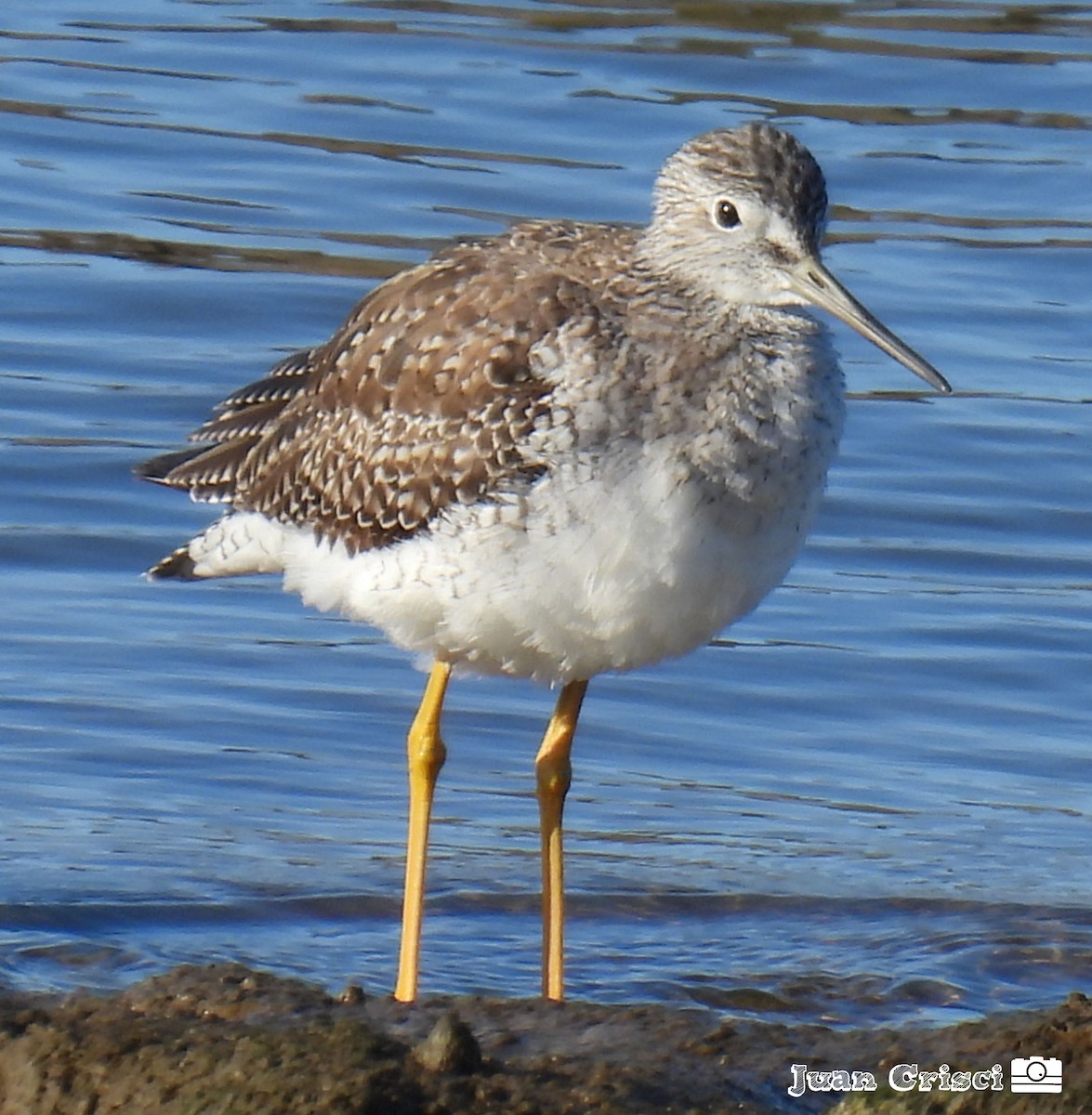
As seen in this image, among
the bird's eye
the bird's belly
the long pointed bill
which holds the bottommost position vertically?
the bird's belly

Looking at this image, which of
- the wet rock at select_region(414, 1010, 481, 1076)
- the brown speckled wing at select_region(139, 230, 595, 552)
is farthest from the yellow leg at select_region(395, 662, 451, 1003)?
the wet rock at select_region(414, 1010, 481, 1076)

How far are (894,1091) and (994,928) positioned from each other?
2933mm

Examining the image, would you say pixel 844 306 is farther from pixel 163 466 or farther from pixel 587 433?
pixel 163 466

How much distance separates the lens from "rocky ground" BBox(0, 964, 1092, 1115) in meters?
6.29

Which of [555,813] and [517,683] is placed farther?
[517,683]

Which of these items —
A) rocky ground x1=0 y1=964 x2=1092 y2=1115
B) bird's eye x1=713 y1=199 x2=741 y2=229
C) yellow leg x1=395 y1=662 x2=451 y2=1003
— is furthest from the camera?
yellow leg x1=395 y1=662 x2=451 y2=1003

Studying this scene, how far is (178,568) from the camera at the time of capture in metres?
9.39

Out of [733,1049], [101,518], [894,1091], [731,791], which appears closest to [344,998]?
[733,1049]

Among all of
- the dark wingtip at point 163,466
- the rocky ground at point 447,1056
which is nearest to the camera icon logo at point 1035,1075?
the rocky ground at point 447,1056

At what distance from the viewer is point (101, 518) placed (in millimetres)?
12758

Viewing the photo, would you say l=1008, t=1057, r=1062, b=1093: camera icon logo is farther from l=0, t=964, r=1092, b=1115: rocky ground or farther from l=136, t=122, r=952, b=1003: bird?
l=136, t=122, r=952, b=1003: bird

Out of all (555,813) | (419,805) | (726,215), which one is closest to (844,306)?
(726,215)

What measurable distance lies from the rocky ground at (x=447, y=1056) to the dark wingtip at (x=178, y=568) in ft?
7.33

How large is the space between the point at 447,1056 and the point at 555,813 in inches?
104
